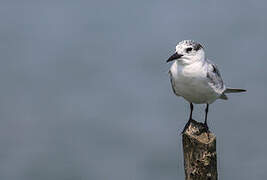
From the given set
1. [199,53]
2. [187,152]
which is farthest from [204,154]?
[199,53]

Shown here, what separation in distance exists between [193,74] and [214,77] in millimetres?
356

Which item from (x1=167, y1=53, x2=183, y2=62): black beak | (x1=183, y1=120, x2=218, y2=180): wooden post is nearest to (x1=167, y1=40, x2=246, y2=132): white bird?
(x1=167, y1=53, x2=183, y2=62): black beak

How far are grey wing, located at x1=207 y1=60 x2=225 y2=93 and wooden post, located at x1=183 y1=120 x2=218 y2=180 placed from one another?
2.38 ft

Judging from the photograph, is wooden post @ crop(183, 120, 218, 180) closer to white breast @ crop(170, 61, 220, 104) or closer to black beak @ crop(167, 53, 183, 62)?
white breast @ crop(170, 61, 220, 104)

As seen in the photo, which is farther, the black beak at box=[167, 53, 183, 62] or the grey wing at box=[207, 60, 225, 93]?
the grey wing at box=[207, 60, 225, 93]

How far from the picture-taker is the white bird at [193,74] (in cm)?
779

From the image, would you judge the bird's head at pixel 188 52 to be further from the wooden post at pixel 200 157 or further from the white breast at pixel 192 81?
the wooden post at pixel 200 157

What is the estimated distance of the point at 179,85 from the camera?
7.98m

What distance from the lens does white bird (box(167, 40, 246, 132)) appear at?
25.6 ft

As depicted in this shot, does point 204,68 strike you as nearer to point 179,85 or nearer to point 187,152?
point 179,85

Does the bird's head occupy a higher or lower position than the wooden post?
higher

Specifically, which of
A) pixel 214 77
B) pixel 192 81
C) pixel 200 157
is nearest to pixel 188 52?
Result: pixel 192 81

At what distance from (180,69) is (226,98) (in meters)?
1.19

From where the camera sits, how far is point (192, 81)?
787 cm
